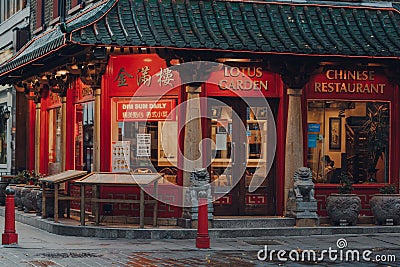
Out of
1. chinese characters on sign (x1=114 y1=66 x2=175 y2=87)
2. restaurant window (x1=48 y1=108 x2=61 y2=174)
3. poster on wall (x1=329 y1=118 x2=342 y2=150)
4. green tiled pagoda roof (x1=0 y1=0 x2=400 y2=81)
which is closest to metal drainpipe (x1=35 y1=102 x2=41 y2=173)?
restaurant window (x1=48 y1=108 x2=61 y2=174)

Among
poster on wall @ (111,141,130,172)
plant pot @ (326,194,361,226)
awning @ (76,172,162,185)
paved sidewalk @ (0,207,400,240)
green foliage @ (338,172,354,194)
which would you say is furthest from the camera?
poster on wall @ (111,141,130,172)

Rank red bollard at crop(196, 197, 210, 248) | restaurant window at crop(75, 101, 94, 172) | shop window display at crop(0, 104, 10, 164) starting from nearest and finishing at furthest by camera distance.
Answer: red bollard at crop(196, 197, 210, 248)
restaurant window at crop(75, 101, 94, 172)
shop window display at crop(0, 104, 10, 164)

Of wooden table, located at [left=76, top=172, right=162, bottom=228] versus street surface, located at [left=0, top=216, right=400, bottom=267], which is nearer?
street surface, located at [left=0, top=216, right=400, bottom=267]

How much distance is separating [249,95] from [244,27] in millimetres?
1561

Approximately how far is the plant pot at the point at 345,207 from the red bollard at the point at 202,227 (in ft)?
14.2

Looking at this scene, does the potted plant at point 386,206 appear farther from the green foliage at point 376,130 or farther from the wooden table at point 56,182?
the wooden table at point 56,182

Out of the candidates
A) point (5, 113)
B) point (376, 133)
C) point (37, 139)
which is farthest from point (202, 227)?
point (5, 113)

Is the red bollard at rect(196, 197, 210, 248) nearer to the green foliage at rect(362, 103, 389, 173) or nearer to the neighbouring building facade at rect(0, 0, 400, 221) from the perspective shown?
the neighbouring building facade at rect(0, 0, 400, 221)

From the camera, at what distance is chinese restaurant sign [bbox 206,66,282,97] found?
20672mm

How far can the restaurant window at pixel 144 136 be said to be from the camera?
813 inches

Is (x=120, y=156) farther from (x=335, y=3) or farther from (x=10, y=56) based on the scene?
(x=10, y=56)

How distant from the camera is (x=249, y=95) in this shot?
21.0 meters

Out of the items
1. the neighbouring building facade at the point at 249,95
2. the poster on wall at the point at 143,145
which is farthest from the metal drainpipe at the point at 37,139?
the poster on wall at the point at 143,145

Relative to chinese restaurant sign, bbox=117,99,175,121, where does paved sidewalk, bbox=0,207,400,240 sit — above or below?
below
